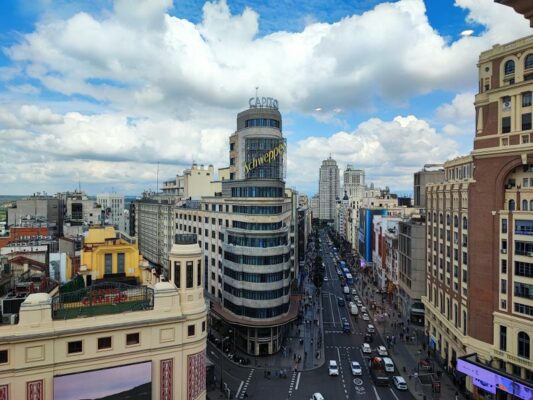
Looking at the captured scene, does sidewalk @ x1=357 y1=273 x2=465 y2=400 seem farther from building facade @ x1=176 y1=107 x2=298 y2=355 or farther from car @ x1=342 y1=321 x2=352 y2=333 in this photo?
building facade @ x1=176 y1=107 x2=298 y2=355

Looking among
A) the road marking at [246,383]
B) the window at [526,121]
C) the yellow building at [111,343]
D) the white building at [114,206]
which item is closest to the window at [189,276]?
the yellow building at [111,343]

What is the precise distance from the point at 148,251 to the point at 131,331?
301 feet

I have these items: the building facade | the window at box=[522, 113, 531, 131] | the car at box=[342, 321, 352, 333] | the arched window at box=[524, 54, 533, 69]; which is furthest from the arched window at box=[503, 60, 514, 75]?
the car at box=[342, 321, 352, 333]

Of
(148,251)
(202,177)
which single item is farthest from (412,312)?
(148,251)

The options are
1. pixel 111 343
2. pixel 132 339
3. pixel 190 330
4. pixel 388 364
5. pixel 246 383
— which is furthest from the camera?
pixel 388 364

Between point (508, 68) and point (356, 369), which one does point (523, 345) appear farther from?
point (508, 68)

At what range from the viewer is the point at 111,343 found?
100 feet

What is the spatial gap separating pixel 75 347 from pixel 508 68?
54.7 meters

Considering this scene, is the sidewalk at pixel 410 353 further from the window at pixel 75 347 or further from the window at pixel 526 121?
the window at pixel 75 347

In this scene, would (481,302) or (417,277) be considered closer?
(481,302)

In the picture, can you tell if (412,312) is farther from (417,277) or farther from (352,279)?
(352,279)

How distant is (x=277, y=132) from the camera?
69.9 metres

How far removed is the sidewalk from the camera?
49.0 m

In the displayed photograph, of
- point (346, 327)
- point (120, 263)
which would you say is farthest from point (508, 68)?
point (120, 263)
